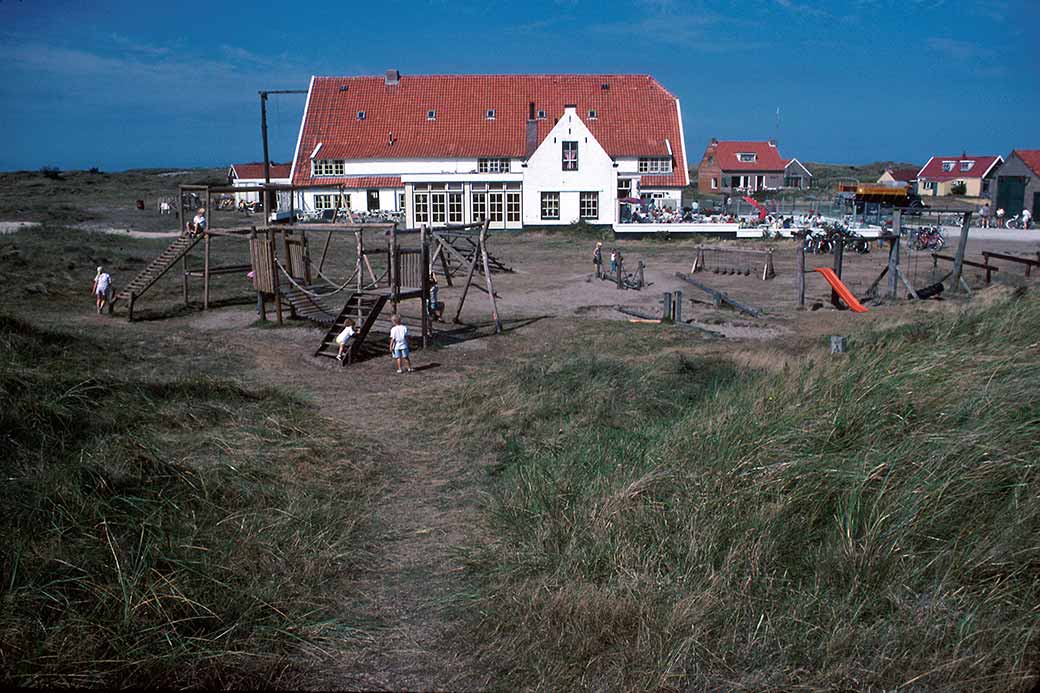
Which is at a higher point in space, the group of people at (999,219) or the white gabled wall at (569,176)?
the white gabled wall at (569,176)

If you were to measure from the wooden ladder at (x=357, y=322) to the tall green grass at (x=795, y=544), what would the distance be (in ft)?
27.2

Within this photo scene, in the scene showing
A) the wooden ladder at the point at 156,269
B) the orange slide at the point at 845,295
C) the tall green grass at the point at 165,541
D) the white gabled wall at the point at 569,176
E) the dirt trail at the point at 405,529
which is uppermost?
the white gabled wall at the point at 569,176

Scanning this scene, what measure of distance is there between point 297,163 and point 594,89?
1913 cm

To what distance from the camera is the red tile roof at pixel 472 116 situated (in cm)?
5053

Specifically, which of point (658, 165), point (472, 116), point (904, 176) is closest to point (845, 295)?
point (658, 165)

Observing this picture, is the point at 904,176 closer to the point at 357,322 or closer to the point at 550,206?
the point at 550,206

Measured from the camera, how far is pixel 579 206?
47.9 metres

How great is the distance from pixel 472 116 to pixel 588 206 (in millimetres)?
10029

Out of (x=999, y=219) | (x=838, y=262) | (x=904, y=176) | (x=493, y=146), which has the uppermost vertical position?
(x=904, y=176)

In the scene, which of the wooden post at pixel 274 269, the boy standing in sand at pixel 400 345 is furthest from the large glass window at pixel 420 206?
the boy standing in sand at pixel 400 345

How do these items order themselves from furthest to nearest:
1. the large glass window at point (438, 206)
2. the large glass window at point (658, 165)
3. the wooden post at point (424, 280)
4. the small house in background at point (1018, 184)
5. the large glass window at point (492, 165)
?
1. the small house in background at point (1018, 184)
2. the large glass window at point (658, 165)
3. the large glass window at point (492, 165)
4. the large glass window at point (438, 206)
5. the wooden post at point (424, 280)

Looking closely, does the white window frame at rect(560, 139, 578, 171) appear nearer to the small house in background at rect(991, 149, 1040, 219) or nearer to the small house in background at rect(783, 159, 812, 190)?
the small house in background at rect(991, 149, 1040, 219)

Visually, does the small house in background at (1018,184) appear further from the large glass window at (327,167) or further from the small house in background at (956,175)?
the large glass window at (327,167)

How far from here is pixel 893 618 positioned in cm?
564
